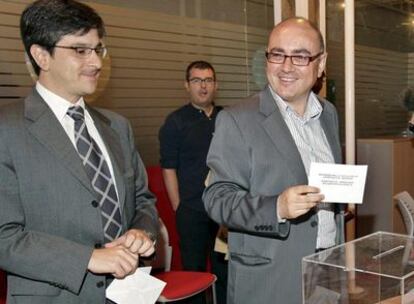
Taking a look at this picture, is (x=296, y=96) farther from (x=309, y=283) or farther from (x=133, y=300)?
(x=133, y=300)

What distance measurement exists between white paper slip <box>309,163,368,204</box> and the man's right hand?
0.61 m

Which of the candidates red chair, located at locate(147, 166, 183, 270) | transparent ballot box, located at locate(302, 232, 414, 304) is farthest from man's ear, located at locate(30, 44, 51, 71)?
red chair, located at locate(147, 166, 183, 270)

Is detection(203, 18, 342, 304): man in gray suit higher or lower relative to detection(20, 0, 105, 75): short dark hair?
lower

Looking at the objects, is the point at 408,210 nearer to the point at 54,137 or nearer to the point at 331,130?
the point at 331,130

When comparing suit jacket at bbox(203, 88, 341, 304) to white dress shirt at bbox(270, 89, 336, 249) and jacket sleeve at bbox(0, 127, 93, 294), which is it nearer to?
white dress shirt at bbox(270, 89, 336, 249)

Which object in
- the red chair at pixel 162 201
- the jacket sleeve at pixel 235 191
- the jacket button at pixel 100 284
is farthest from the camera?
the red chair at pixel 162 201

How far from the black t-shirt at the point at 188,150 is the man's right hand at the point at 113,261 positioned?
5.84 feet

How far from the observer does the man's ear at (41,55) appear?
1508 mm

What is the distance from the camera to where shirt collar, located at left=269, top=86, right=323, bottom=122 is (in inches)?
71.8

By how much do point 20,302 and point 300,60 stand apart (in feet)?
4.07

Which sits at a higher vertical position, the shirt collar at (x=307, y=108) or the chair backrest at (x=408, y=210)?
the shirt collar at (x=307, y=108)

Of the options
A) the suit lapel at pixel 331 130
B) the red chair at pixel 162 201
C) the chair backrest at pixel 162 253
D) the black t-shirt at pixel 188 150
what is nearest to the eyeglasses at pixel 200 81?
the black t-shirt at pixel 188 150

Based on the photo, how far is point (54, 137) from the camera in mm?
1445

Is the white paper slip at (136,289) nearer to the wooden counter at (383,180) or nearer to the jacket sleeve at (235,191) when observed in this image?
the jacket sleeve at (235,191)
